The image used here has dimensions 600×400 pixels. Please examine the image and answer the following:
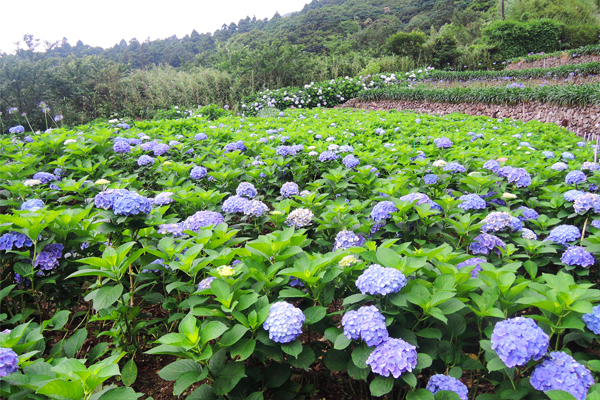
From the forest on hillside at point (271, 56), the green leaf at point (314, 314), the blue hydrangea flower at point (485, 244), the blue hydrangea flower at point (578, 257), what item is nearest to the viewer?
the green leaf at point (314, 314)

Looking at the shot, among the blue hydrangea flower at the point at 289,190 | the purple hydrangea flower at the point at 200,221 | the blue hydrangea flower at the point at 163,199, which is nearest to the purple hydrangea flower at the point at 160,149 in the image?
the blue hydrangea flower at the point at 163,199

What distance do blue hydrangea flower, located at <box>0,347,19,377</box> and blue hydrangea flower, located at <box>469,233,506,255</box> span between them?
1.98 metres

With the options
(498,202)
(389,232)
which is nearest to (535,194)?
(498,202)

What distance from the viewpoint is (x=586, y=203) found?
6.39ft

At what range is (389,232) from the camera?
2.03m

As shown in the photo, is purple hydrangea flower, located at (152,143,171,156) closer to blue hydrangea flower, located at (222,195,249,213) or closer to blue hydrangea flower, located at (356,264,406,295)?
blue hydrangea flower, located at (222,195,249,213)

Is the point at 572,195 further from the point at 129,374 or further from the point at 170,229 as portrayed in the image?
the point at 129,374

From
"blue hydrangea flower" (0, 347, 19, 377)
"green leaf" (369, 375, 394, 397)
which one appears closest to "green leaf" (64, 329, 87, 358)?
"blue hydrangea flower" (0, 347, 19, 377)

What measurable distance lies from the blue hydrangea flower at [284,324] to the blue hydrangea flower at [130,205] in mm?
830

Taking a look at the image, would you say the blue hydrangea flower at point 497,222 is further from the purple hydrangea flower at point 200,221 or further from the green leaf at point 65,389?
the green leaf at point 65,389

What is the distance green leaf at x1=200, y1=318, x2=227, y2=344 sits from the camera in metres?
1.04

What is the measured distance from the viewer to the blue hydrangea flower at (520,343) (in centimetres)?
96

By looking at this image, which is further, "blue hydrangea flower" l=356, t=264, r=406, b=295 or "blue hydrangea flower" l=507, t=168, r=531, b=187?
"blue hydrangea flower" l=507, t=168, r=531, b=187

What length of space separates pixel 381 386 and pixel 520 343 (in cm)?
44
